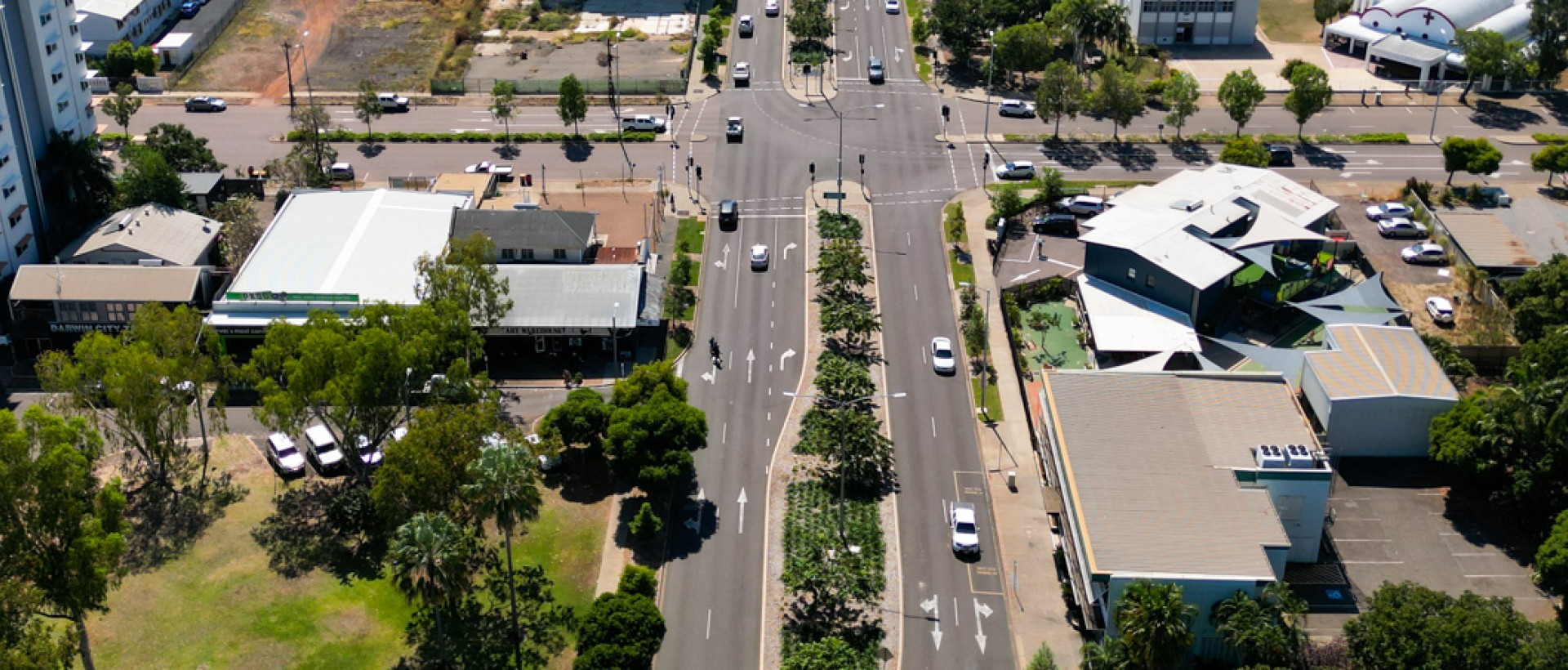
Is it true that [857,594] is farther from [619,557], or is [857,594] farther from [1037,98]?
[1037,98]

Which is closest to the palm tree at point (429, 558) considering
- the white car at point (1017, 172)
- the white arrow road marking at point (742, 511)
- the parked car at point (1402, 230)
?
the white arrow road marking at point (742, 511)

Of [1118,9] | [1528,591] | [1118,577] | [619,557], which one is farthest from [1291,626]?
[1118,9]

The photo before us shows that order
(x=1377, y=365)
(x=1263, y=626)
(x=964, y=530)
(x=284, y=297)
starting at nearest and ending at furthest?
(x=1263, y=626) < (x=964, y=530) < (x=1377, y=365) < (x=284, y=297)

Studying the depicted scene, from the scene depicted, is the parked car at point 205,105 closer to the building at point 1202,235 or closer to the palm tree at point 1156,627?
the building at point 1202,235

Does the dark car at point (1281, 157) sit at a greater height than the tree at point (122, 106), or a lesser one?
lesser

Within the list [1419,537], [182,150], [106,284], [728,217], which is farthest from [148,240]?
[1419,537]

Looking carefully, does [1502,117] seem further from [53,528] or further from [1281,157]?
[53,528]
